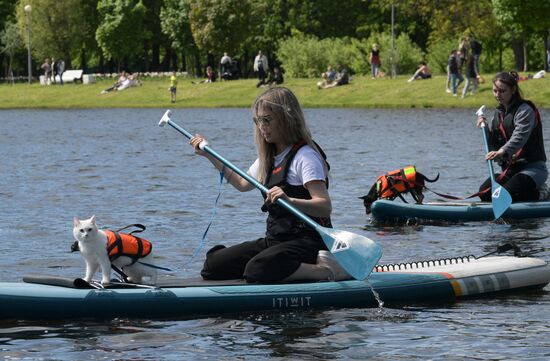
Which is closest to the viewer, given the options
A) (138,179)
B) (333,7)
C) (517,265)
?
(517,265)

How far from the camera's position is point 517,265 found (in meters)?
9.55

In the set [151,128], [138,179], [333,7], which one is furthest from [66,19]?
[138,179]

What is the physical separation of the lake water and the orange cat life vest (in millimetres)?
500

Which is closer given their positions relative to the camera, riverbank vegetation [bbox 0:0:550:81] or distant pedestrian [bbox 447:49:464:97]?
distant pedestrian [bbox 447:49:464:97]

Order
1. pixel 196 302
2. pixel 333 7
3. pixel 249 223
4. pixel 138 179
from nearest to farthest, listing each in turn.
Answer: pixel 196 302
pixel 249 223
pixel 138 179
pixel 333 7

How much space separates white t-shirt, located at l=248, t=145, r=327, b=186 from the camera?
8.23 m

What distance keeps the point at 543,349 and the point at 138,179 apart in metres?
14.0

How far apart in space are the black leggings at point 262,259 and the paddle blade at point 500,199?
201 inches

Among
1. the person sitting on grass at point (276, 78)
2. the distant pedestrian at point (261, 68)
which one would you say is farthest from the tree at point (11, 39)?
the person sitting on grass at point (276, 78)

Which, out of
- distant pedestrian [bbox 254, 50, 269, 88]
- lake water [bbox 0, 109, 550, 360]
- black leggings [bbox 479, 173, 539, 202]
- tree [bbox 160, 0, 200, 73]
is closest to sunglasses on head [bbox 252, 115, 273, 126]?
lake water [bbox 0, 109, 550, 360]

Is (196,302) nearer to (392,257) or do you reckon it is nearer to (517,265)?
(517,265)

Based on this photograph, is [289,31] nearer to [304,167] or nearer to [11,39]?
[11,39]

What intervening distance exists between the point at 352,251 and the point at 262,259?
64 centimetres

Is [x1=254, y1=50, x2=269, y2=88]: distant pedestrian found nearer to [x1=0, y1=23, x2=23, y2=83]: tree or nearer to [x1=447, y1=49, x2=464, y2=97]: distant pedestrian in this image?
[x1=447, y1=49, x2=464, y2=97]: distant pedestrian
